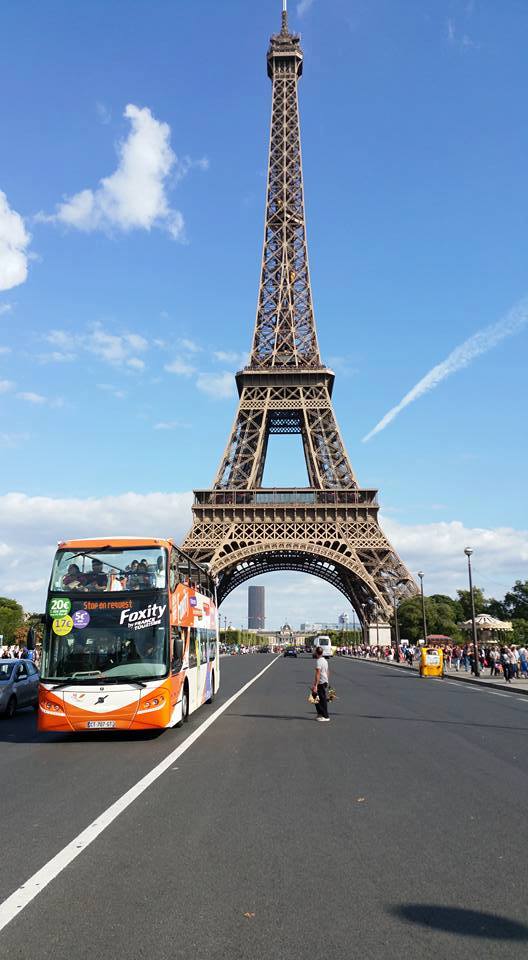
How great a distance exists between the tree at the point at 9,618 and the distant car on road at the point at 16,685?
69.1m

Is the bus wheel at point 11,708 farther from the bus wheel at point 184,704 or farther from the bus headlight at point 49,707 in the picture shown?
the bus headlight at point 49,707

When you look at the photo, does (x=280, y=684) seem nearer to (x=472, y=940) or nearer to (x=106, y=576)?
(x=106, y=576)

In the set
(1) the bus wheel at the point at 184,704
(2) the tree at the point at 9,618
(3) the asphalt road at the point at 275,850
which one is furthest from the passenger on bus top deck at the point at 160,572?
(2) the tree at the point at 9,618

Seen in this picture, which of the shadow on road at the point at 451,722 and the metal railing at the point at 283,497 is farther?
the metal railing at the point at 283,497

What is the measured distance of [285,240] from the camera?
78062mm

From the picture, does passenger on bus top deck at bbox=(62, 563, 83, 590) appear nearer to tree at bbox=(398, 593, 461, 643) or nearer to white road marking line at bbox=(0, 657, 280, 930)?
white road marking line at bbox=(0, 657, 280, 930)

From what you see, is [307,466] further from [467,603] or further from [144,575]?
[144,575]

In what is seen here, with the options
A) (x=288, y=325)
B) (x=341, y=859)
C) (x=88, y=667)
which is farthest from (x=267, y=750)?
(x=288, y=325)

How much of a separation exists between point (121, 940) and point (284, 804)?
4.00m

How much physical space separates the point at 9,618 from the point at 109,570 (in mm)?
83059

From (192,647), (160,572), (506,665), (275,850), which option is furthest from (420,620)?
(275,850)

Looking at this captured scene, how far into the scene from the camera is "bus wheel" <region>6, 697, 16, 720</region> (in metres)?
18.7

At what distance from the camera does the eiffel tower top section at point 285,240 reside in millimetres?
75750

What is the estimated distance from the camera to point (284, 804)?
836 cm
